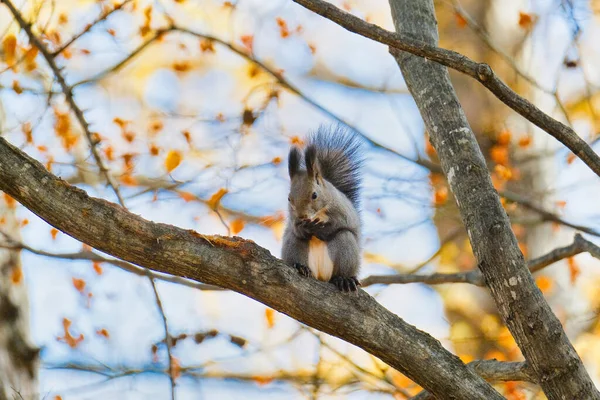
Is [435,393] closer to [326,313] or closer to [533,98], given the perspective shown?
[326,313]

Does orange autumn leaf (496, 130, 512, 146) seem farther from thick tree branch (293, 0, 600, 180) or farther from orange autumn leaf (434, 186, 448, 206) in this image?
thick tree branch (293, 0, 600, 180)

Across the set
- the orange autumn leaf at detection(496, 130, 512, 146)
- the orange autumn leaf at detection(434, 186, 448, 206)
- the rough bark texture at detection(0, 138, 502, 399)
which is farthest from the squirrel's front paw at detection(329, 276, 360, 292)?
the orange autumn leaf at detection(496, 130, 512, 146)

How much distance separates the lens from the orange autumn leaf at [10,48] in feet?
19.8

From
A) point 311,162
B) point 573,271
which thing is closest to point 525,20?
point 573,271

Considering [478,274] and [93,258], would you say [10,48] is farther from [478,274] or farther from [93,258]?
[478,274]

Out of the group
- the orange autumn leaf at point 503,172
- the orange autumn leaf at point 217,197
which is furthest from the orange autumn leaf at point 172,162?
the orange autumn leaf at point 503,172

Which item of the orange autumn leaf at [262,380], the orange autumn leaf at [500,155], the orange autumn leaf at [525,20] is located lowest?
the orange autumn leaf at [262,380]

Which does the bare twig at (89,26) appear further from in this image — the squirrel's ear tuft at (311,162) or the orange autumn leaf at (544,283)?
the orange autumn leaf at (544,283)

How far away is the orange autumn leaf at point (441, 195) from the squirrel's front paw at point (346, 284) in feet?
10.4

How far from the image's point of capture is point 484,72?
9.86 feet

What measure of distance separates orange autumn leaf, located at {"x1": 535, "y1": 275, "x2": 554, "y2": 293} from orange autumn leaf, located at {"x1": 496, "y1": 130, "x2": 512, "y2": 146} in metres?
1.37

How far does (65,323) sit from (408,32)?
481cm

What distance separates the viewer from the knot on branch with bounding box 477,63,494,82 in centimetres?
300

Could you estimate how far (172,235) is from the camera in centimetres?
309
